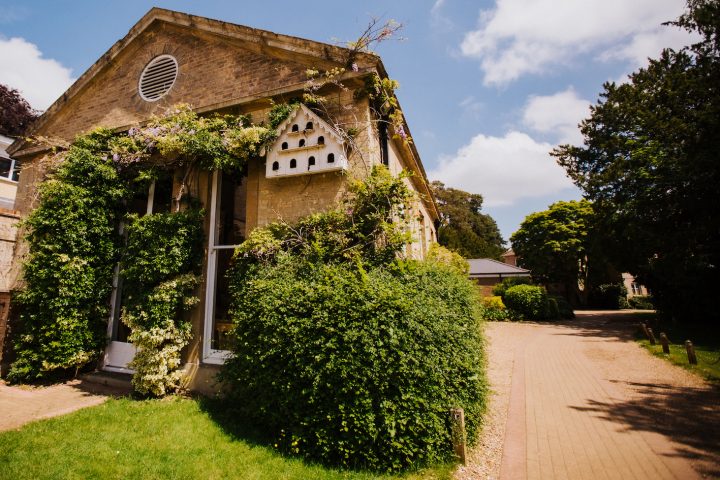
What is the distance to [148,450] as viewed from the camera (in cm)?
Result: 413

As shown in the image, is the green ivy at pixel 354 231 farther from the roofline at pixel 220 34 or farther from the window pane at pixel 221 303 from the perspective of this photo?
the roofline at pixel 220 34

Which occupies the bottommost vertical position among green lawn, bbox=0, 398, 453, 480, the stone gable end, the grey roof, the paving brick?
the paving brick

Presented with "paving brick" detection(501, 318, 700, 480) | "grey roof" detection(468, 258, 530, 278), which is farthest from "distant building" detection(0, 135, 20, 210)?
"grey roof" detection(468, 258, 530, 278)

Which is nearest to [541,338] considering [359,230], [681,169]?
[681,169]

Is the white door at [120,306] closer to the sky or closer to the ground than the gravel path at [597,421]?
closer to the sky

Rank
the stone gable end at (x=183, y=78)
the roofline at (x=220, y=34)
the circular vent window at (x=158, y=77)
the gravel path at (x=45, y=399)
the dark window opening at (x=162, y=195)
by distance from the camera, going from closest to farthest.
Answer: the gravel path at (x=45, y=399)
the roofline at (x=220, y=34)
the stone gable end at (x=183, y=78)
the dark window opening at (x=162, y=195)
the circular vent window at (x=158, y=77)

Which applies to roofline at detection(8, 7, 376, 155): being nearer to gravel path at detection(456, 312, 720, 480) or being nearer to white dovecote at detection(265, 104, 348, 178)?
white dovecote at detection(265, 104, 348, 178)

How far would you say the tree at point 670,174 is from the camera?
13664 mm

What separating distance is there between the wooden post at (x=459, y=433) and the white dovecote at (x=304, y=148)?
4223mm

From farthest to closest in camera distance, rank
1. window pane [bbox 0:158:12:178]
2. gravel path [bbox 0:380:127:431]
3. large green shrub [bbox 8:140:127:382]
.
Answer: window pane [bbox 0:158:12:178], large green shrub [bbox 8:140:127:382], gravel path [bbox 0:380:127:431]

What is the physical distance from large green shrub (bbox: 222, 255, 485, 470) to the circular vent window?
6804 mm

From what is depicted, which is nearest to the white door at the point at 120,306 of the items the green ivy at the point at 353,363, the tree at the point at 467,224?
the green ivy at the point at 353,363

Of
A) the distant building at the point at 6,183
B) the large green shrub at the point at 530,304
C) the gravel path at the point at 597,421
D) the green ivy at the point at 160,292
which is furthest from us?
the large green shrub at the point at 530,304

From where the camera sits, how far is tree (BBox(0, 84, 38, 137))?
20094 mm
